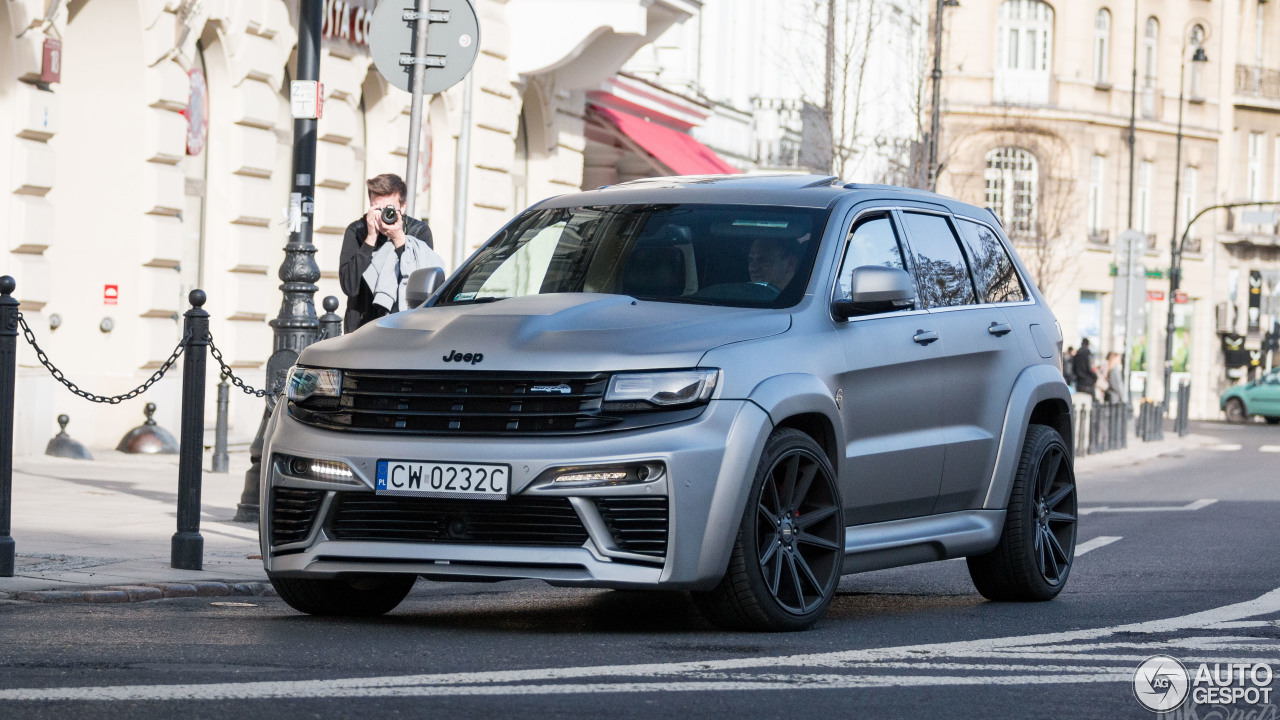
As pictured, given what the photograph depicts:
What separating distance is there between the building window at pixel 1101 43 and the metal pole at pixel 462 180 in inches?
1649

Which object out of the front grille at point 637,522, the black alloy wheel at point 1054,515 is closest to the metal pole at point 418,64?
the black alloy wheel at point 1054,515

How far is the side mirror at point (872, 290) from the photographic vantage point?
7953 millimetres

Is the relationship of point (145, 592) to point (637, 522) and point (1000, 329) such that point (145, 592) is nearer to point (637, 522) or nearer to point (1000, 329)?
point (637, 522)

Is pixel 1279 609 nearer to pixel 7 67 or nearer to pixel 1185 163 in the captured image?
pixel 7 67

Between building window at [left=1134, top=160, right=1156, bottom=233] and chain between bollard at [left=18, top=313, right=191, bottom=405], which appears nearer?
chain between bollard at [left=18, top=313, right=191, bottom=405]

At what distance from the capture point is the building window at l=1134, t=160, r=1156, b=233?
62719 millimetres

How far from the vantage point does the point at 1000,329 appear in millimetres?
9297

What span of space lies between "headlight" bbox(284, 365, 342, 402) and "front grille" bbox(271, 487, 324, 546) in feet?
1.10

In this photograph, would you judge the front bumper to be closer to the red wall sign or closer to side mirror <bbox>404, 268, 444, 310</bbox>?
side mirror <bbox>404, 268, 444, 310</bbox>

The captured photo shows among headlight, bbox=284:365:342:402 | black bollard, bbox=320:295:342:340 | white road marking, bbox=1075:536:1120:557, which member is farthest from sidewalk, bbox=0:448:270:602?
white road marking, bbox=1075:536:1120:557

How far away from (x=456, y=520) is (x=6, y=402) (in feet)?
8.25

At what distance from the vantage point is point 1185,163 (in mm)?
65188

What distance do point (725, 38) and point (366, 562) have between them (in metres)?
29.8

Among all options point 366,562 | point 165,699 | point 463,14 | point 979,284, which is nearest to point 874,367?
point 979,284
